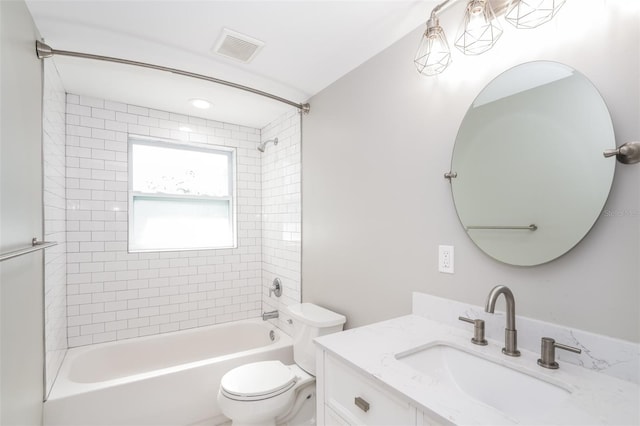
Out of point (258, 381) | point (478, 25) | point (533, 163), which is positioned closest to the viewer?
point (533, 163)

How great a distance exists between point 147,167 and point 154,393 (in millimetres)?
1916

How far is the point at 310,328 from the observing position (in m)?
1.92

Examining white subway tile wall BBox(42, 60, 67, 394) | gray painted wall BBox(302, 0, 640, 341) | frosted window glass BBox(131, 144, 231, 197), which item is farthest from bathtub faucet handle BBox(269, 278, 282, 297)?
white subway tile wall BBox(42, 60, 67, 394)

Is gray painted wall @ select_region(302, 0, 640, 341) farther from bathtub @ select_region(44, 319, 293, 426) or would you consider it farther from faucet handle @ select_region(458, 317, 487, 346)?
bathtub @ select_region(44, 319, 293, 426)

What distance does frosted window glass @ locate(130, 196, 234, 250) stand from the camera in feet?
8.86

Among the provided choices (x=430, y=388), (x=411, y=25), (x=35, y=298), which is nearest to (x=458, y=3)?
(x=411, y=25)

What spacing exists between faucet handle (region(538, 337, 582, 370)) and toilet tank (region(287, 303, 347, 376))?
115cm

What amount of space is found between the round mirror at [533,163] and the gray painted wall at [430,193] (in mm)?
40

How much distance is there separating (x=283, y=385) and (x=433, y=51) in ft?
6.43

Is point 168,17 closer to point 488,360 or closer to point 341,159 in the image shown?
point 341,159

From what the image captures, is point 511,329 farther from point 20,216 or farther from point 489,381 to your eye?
point 20,216

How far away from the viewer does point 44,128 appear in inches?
66.4

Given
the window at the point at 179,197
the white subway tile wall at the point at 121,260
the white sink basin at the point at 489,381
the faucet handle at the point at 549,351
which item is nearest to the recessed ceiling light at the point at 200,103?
the white subway tile wall at the point at 121,260

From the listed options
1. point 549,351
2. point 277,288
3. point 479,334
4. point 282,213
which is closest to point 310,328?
point 277,288
